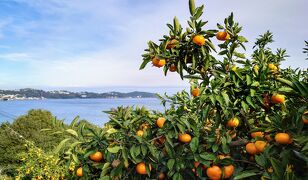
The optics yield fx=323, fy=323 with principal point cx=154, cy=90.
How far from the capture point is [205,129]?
8.07 ft

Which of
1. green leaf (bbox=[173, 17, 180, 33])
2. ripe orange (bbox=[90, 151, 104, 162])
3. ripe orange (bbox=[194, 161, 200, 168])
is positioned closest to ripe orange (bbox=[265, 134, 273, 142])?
ripe orange (bbox=[194, 161, 200, 168])

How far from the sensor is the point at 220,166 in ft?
7.02

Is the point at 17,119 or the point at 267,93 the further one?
the point at 17,119

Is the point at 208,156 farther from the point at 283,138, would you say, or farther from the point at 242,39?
the point at 242,39

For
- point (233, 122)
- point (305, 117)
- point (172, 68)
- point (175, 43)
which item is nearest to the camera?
point (305, 117)

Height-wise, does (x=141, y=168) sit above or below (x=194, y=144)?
below

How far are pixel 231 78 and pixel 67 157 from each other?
1.39 meters

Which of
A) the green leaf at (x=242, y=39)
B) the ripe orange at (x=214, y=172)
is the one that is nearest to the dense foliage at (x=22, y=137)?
the green leaf at (x=242, y=39)

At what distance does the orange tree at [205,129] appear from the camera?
79.4 inches

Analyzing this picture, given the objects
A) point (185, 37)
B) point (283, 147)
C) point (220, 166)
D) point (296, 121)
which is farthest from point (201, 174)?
point (185, 37)

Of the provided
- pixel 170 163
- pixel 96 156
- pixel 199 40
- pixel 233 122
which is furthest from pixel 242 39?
pixel 96 156

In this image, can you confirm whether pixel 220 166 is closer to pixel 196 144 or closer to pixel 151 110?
pixel 196 144

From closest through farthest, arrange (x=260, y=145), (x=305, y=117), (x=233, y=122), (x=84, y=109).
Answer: (x=305, y=117) < (x=260, y=145) < (x=233, y=122) < (x=84, y=109)

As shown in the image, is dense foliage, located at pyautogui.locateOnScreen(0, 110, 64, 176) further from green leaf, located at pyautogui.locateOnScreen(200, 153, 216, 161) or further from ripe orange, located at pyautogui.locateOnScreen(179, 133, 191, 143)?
green leaf, located at pyautogui.locateOnScreen(200, 153, 216, 161)
